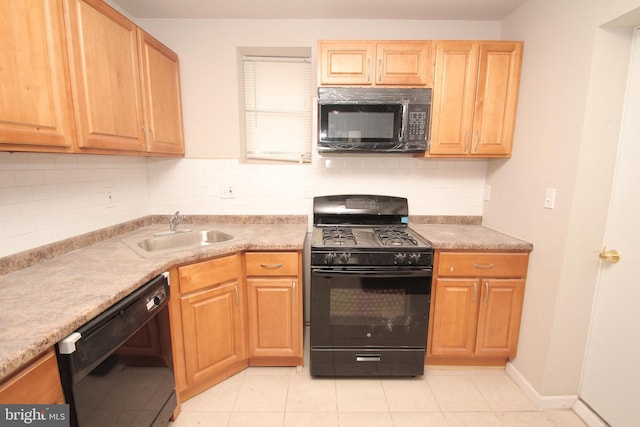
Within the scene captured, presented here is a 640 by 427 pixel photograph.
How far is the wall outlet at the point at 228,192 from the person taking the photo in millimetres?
2389

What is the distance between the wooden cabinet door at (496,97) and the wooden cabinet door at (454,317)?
0.98 metres

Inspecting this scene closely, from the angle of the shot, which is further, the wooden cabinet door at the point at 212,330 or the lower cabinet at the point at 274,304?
the lower cabinet at the point at 274,304

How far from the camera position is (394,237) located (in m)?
2.03

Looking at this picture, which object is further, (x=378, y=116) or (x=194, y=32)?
(x=194, y=32)

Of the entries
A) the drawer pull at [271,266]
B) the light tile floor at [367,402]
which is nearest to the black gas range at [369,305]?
the light tile floor at [367,402]

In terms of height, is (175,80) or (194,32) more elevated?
(194,32)

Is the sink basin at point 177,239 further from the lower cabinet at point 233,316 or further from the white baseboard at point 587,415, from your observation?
the white baseboard at point 587,415

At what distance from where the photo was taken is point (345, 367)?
74.7 inches

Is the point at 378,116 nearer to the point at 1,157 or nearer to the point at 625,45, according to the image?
the point at 625,45

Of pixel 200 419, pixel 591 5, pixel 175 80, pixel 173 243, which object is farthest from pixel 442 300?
pixel 175 80

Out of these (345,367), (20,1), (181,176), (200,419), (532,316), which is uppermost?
(20,1)

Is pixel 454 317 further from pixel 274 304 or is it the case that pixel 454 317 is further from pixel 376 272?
pixel 274 304

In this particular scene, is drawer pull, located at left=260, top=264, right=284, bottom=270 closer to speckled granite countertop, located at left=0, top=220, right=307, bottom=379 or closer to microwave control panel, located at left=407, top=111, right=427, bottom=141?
speckled granite countertop, located at left=0, top=220, right=307, bottom=379

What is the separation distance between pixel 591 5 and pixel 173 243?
9.54 ft
